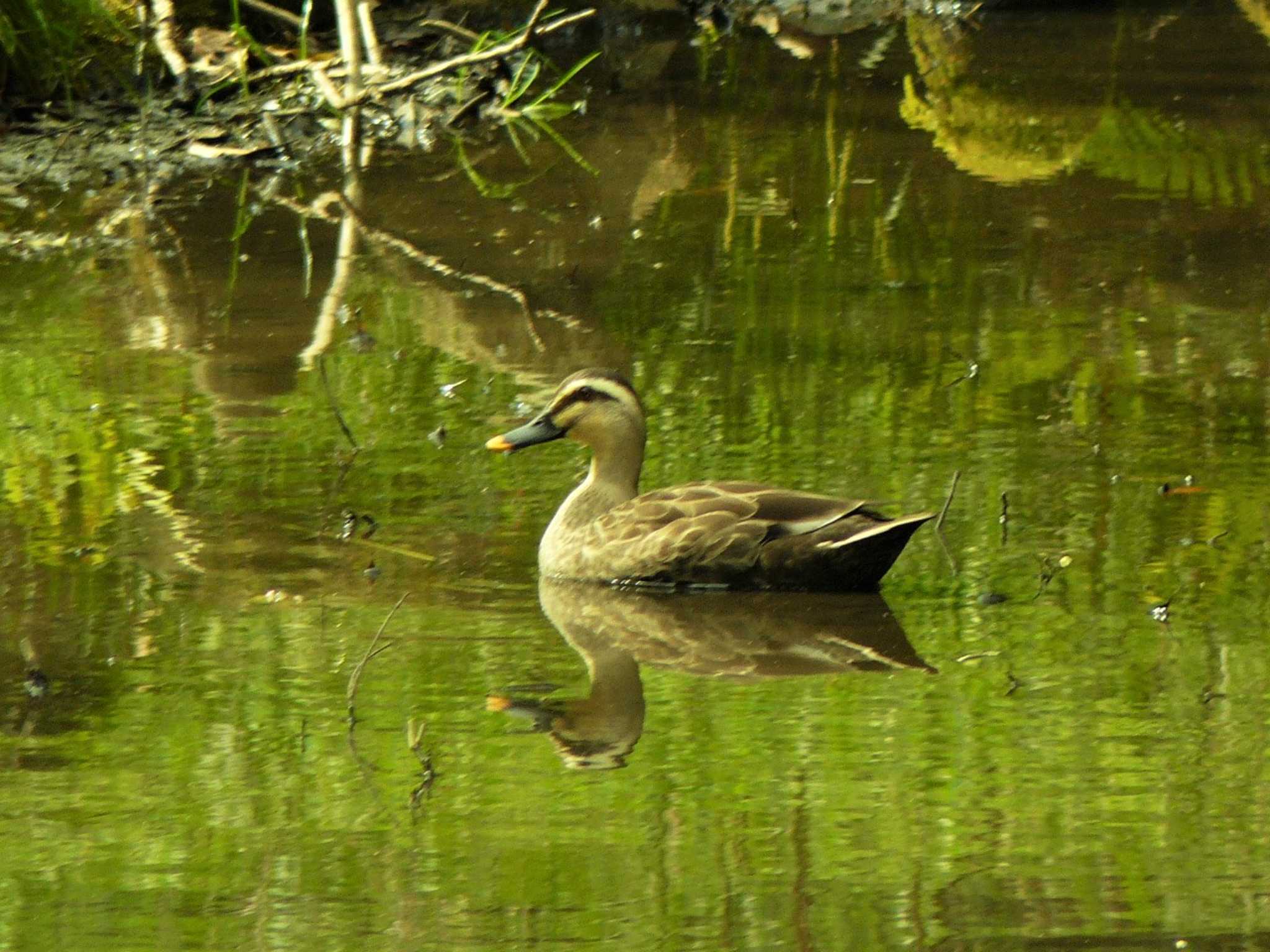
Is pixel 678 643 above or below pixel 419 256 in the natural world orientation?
below

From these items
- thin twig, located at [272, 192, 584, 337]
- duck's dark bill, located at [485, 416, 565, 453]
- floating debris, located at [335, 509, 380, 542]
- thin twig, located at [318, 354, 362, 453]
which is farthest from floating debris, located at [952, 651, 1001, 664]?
thin twig, located at [272, 192, 584, 337]

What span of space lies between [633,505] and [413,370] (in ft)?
7.51

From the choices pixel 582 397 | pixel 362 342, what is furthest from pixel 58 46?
pixel 582 397

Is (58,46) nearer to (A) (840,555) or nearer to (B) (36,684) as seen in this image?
(B) (36,684)

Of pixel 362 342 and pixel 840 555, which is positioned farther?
pixel 362 342

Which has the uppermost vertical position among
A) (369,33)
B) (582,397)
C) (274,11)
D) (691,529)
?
(274,11)

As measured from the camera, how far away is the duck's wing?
7.28 meters

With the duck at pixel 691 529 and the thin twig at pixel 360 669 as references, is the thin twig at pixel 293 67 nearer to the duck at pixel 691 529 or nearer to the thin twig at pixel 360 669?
the duck at pixel 691 529

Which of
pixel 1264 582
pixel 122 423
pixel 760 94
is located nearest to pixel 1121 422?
pixel 1264 582

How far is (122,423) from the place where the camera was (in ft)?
29.6

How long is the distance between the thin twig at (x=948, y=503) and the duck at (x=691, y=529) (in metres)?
0.18

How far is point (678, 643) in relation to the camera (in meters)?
6.99

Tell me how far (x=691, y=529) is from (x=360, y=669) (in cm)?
130

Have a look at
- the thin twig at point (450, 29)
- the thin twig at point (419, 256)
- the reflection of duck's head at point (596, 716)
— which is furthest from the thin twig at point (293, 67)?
the reflection of duck's head at point (596, 716)
